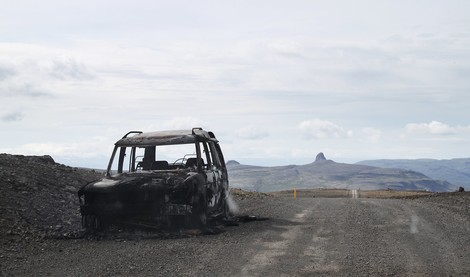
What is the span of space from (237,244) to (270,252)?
1058mm

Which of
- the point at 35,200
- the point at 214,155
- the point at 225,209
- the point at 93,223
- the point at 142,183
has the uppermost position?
the point at 214,155

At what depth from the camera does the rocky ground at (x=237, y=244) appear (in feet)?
27.6

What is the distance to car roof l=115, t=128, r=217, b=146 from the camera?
1285cm

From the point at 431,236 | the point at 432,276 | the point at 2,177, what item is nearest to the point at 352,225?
the point at 431,236

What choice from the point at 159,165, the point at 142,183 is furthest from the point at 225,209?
the point at 142,183

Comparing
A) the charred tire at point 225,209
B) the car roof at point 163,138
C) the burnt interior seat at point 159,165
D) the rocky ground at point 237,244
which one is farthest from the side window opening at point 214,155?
the rocky ground at point 237,244

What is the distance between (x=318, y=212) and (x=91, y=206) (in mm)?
7913

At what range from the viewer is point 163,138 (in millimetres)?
12961

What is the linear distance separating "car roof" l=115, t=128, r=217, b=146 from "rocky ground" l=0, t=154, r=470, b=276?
2349 millimetres

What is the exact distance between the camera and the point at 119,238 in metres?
11.4

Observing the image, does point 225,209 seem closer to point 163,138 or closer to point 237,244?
point 163,138

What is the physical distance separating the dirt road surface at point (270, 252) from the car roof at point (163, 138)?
2363 mm

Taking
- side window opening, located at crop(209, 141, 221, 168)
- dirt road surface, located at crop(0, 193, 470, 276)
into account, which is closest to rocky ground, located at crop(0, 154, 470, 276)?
dirt road surface, located at crop(0, 193, 470, 276)

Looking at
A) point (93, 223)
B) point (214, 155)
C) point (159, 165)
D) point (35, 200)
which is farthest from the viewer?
point (35, 200)
